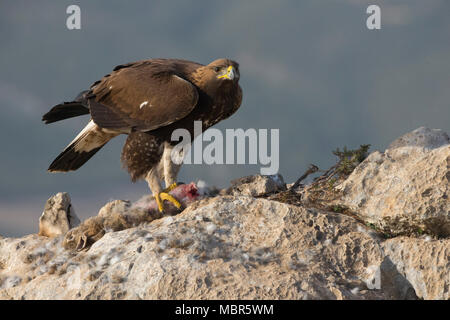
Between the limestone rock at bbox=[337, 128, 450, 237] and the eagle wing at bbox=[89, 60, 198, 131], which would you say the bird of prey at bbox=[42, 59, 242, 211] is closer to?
the eagle wing at bbox=[89, 60, 198, 131]

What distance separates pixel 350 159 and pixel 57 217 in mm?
3988

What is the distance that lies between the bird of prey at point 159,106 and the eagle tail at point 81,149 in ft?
0.46

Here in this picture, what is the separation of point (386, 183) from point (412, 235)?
0.65 m

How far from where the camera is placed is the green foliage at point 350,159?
255 inches

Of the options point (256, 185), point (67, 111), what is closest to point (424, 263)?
point (256, 185)

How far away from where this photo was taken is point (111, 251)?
182 inches

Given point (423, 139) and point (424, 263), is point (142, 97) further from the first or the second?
point (424, 263)

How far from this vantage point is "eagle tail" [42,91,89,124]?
777cm

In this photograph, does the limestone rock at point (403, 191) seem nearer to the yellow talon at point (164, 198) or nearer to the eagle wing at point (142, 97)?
the yellow talon at point (164, 198)

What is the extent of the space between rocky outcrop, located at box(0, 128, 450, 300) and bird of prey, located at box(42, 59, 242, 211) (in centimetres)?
88

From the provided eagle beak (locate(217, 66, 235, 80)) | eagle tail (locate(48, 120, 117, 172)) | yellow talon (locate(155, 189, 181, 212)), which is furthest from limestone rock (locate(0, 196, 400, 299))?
eagle tail (locate(48, 120, 117, 172))

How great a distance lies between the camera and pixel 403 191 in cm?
534
